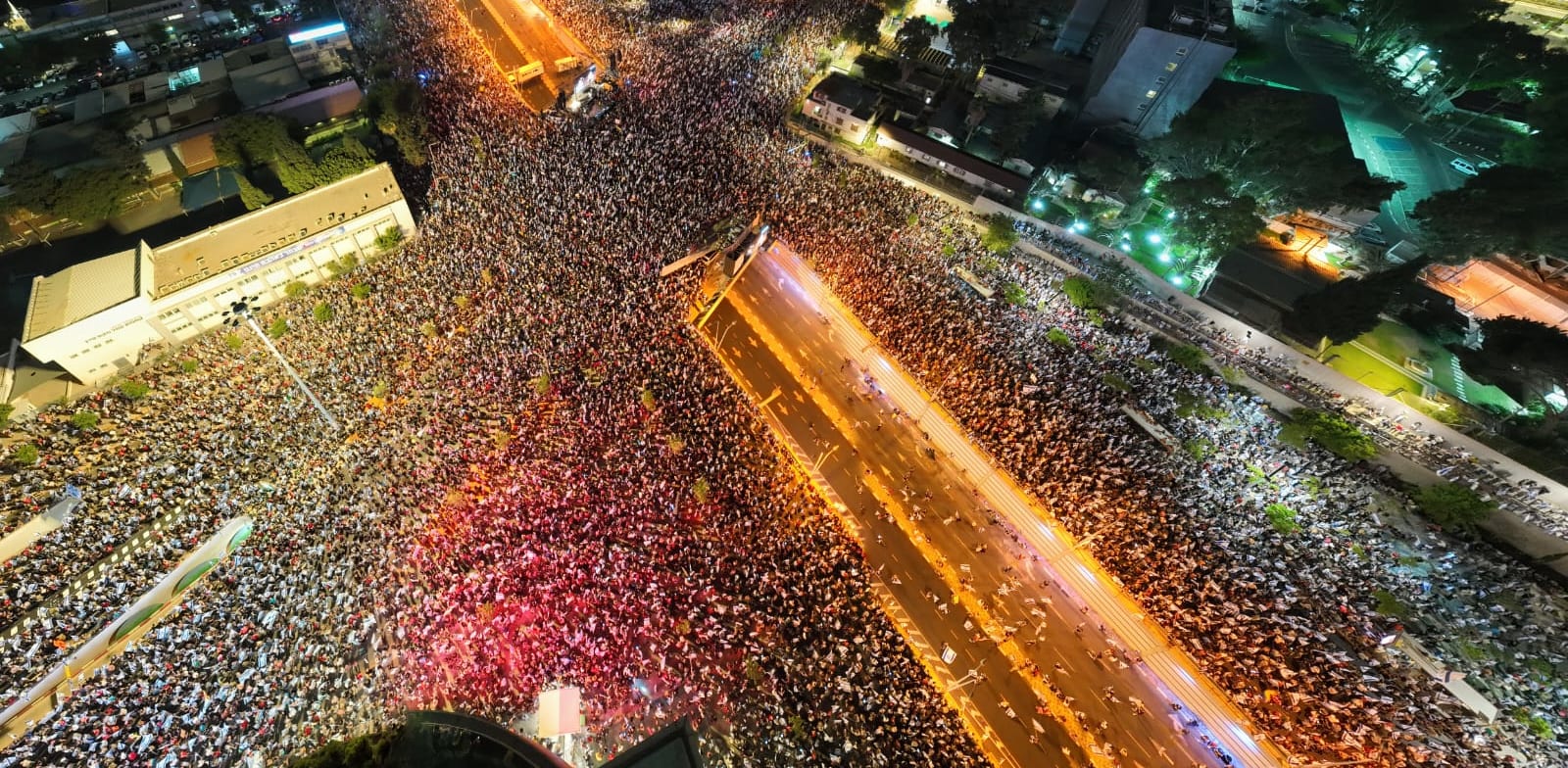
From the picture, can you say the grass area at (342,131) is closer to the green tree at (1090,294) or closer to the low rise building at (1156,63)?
the green tree at (1090,294)

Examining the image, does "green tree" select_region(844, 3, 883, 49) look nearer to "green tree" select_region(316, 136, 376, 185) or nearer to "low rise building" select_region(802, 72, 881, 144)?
"low rise building" select_region(802, 72, 881, 144)

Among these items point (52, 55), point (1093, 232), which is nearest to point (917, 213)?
point (1093, 232)

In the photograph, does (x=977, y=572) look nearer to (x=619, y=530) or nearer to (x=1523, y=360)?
(x=619, y=530)

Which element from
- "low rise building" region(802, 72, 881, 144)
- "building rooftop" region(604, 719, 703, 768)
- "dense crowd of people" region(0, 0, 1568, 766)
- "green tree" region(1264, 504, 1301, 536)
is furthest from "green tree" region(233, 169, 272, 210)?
"green tree" region(1264, 504, 1301, 536)

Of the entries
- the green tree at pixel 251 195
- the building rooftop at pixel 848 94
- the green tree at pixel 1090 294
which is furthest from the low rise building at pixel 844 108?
the green tree at pixel 251 195

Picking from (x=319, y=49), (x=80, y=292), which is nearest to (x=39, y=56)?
(x=319, y=49)

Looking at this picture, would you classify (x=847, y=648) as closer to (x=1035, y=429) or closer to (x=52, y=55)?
(x=1035, y=429)
